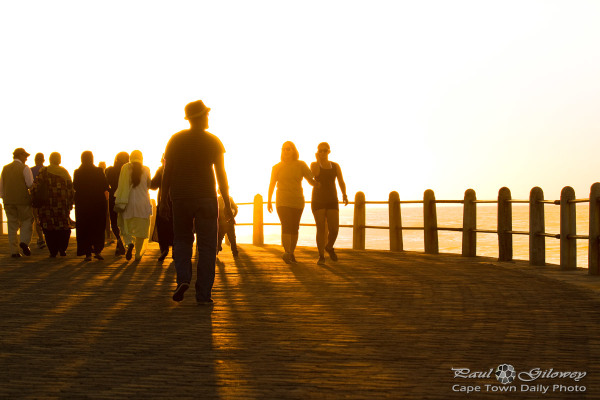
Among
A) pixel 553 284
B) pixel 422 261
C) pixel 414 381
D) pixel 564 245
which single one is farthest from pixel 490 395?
pixel 422 261

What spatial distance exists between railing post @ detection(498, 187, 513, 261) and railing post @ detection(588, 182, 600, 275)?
3.26 m

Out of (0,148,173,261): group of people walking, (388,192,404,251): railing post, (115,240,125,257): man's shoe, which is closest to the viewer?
(0,148,173,261): group of people walking

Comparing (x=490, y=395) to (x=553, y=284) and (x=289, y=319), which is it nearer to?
(x=289, y=319)

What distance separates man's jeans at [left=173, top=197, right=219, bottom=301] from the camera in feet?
30.9

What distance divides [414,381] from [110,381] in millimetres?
1811

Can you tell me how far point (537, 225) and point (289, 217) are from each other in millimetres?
4054

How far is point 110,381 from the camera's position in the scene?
569cm

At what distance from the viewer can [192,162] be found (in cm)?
941

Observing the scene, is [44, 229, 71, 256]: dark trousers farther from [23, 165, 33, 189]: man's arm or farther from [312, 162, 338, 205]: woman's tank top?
[312, 162, 338, 205]: woman's tank top

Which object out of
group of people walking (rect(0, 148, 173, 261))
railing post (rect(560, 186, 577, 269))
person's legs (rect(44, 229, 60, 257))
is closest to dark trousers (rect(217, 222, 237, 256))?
group of people walking (rect(0, 148, 173, 261))

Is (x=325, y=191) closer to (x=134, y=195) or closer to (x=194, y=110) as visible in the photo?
(x=134, y=195)

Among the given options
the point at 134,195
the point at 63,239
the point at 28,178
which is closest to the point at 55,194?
the point at 28,178

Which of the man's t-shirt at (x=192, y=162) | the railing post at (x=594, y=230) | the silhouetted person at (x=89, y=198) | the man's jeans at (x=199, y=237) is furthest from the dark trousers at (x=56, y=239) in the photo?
the railing post at (x=594, y=230)

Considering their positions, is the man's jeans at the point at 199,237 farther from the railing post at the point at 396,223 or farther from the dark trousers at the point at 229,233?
the railing post at the point at 396,223
